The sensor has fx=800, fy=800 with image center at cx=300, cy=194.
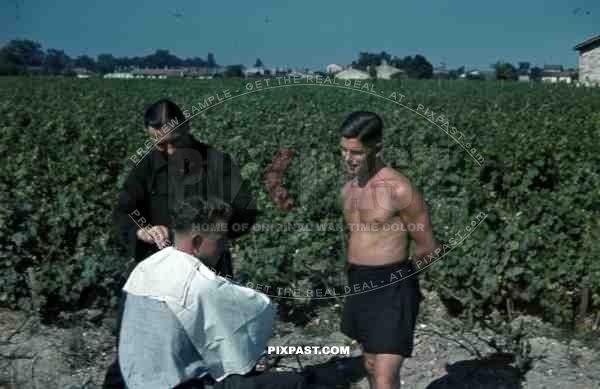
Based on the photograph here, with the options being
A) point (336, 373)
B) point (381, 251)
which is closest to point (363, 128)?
point (381, 251)

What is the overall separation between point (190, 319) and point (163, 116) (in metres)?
1.29

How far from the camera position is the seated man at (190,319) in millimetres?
2906

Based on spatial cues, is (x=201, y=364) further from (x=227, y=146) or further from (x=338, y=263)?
(x=227, y=146)

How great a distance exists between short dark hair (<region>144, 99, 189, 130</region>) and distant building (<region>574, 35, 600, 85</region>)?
44614 mm

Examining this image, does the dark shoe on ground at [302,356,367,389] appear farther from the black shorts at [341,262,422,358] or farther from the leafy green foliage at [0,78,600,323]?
the black shorts at [341,262,422,358]

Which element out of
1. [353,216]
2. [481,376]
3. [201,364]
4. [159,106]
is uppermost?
[159,106]

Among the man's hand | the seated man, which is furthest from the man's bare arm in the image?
the man's hand

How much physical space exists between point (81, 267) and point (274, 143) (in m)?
3.25

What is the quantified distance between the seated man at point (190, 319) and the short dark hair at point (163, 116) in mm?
933

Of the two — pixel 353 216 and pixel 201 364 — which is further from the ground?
pixel 353 216

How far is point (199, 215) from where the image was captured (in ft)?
9.88

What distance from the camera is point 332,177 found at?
20.6 ft

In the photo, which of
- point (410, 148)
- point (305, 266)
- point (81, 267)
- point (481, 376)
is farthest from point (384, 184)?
point (410, 148)

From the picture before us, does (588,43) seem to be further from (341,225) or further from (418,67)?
(341,225)
